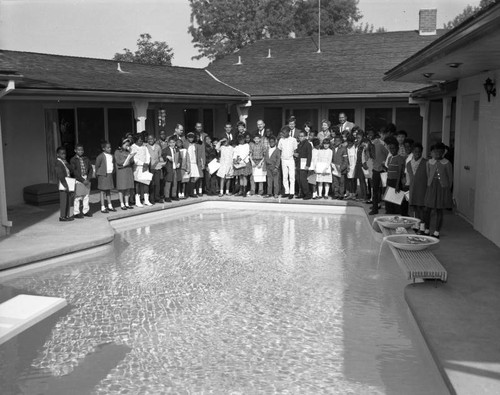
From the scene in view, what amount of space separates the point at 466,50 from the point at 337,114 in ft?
43.9

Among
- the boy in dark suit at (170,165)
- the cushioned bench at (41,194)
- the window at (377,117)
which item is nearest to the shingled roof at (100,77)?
the boy in dark suit at (170,165)

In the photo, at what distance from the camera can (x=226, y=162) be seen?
15.5 meters

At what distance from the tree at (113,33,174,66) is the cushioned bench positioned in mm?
37095

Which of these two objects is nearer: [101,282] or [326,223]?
[101,282]

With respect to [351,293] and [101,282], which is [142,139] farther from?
[351,293]

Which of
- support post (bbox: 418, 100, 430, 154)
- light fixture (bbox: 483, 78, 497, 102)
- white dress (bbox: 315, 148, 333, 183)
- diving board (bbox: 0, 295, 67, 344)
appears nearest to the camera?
diving board (bbox: 0, 295, 67, 344)

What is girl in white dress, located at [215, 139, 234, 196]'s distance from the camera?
50.4 ft

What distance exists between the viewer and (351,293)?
26.8 ft

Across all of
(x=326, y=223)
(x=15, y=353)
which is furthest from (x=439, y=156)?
(x=15, y=353)

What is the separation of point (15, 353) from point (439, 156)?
6.79m

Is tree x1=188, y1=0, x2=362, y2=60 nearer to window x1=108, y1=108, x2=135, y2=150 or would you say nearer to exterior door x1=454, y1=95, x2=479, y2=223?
window x1=108, y1=108, x2=135, y2=150

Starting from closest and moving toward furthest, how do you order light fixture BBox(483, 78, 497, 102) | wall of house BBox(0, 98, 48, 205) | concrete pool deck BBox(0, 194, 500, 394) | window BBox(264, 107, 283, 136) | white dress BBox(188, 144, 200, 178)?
concrete pool deck BBox(0, 194, 500, 394) → light fixture BBox(483, 78, 497, 102) → wall of house BBox(0, 98, 48, 205) → white dress BBox(188, 144, 200, 178) → window BBox(264, 107, 283, 136)

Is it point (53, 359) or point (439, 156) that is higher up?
point (439, 156)

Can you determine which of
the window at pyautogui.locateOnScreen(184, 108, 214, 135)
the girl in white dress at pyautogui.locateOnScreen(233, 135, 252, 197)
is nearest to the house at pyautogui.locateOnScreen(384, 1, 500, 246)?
the girl in white dress at pyautogui.locateOnScreen(233, 135, 252, 197)
